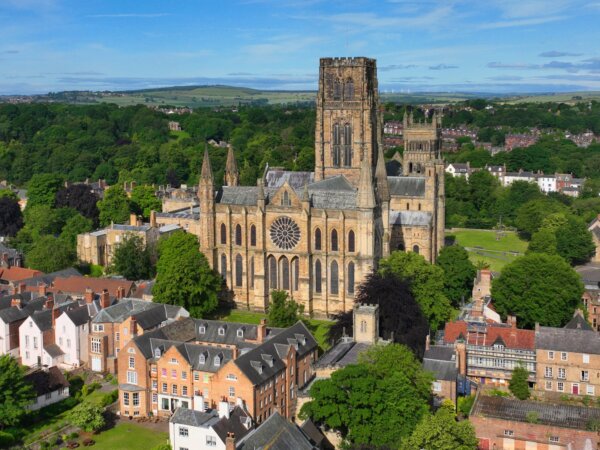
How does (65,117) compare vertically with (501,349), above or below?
above

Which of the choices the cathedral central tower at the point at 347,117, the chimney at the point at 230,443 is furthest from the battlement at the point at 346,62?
→ the chimney at the point at 230,443

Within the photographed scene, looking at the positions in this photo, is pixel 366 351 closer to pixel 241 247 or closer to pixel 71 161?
pixel 241 247

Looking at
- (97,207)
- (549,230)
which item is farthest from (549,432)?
(97,207)

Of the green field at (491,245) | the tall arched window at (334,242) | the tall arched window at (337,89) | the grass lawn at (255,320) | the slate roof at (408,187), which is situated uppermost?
the tall arched window at (337,89)

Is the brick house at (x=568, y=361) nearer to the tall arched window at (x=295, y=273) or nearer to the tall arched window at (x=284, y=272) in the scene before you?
the tall arched window at (x=295, y=273)

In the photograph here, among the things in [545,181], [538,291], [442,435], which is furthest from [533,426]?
[545,181]

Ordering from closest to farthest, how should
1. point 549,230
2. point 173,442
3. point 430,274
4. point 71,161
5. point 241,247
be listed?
point 173,442 < point 430,274 < point 241,247 < point 549,230 < point 71,161

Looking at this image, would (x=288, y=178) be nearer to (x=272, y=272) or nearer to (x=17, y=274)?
(x=272, y=272)
